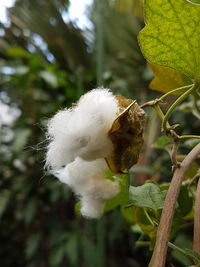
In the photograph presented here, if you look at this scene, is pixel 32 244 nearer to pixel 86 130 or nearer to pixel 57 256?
pixel 57 256

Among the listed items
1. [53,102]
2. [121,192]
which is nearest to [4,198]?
[53,102]

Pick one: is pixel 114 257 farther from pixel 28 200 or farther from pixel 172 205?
pixel 172 205

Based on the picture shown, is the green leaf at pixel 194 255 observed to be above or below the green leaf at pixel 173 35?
below

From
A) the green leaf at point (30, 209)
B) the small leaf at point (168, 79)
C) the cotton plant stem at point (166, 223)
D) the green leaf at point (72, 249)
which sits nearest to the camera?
the cotton plant stem at point (166, 223)

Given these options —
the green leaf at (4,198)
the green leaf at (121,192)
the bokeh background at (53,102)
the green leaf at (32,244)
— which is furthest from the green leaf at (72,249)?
the green leaf at (121,192)

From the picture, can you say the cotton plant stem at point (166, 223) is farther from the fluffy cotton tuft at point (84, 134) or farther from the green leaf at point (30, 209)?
the green leaf at point (30, 209)

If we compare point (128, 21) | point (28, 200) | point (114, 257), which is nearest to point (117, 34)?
point (128, 21)
